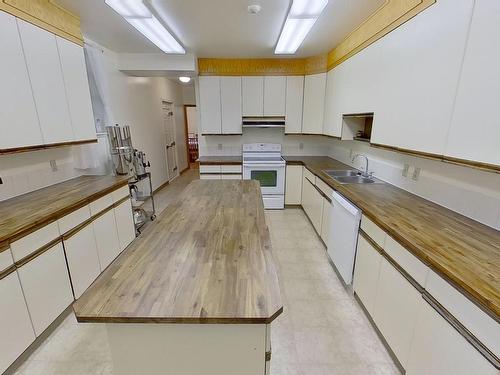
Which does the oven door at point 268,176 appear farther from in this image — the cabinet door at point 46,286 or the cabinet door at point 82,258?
the cabinet door at point 46,286

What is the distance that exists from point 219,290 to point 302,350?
1.10 metres

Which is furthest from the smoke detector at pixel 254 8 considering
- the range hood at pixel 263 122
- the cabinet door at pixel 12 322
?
the cabinet door at pixel 12 322

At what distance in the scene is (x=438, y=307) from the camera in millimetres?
1176

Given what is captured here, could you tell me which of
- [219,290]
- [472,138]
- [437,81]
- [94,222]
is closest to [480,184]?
[472,138]

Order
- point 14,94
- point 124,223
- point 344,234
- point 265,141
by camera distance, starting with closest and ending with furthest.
A: point 14,94
point 344,234
point 124,223
point 265,141

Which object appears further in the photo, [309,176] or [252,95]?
[252,95]

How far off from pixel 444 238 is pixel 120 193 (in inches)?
116

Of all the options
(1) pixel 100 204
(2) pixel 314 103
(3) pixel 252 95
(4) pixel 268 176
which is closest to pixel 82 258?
(1) pixel 100 204

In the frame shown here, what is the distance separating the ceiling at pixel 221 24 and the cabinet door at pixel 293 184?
Answer: 1.84 m

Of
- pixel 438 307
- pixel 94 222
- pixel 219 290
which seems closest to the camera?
pixel 219 290

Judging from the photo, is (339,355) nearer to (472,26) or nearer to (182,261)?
(182,261)

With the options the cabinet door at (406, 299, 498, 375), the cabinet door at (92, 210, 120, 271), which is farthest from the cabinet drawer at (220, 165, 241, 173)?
the cabinet door at (406, 299, 498, 375)

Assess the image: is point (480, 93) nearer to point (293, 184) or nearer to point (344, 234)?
point (344, 234)

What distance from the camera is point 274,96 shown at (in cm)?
427
